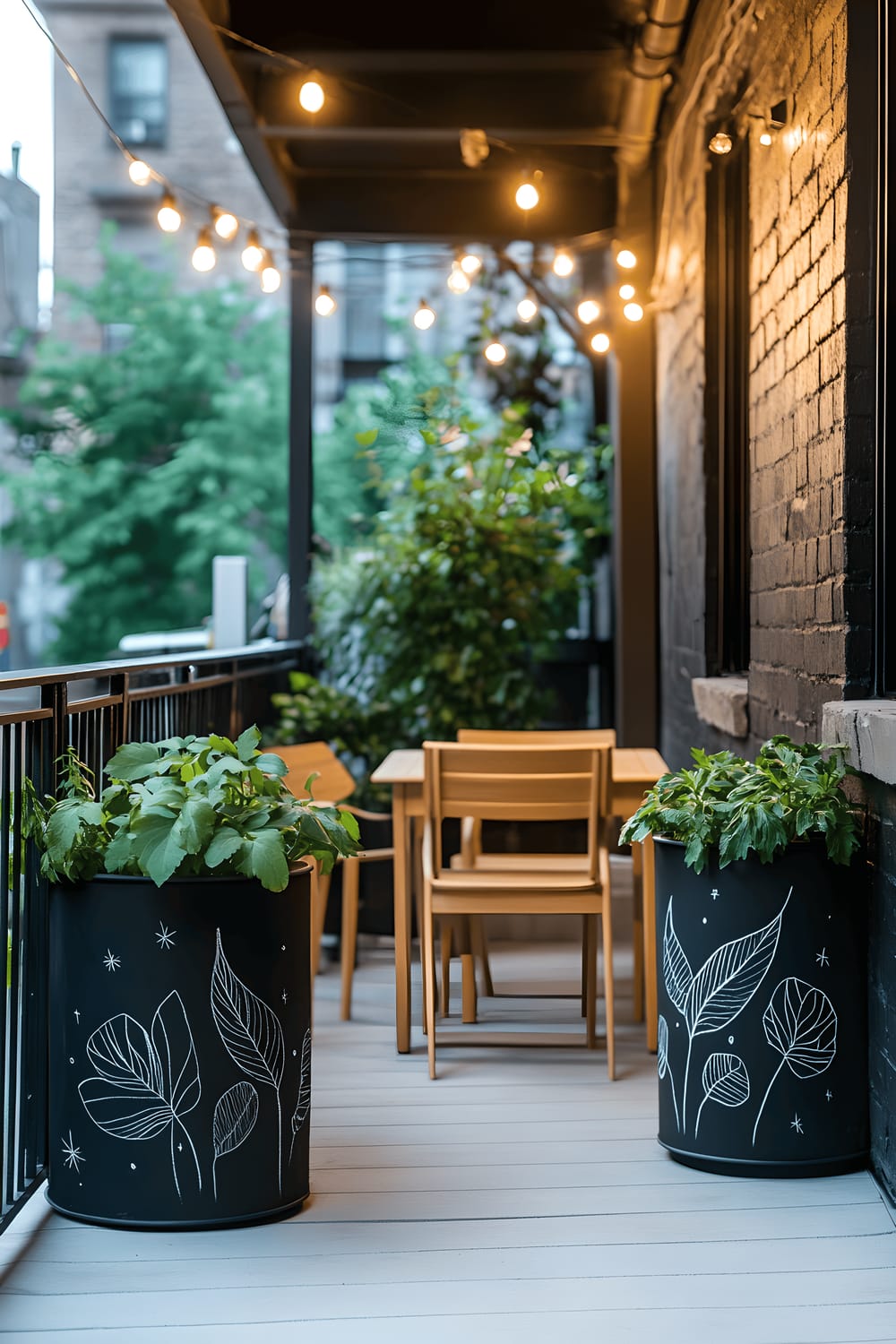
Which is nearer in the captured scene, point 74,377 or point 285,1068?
point 285,1068

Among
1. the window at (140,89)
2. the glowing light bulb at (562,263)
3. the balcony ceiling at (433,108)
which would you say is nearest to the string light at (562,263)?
the glowing light bulb at (562,263)

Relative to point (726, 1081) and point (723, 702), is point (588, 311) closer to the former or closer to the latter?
point (723, 702)

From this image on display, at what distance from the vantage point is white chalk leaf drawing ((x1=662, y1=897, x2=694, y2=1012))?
258cm

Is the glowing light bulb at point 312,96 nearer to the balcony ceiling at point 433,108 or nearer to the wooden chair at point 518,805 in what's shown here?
the balcony ceiling at point 433,108

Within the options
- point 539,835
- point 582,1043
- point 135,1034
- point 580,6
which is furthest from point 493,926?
point 580,6

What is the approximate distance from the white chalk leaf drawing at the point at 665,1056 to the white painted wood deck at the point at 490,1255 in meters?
0.14

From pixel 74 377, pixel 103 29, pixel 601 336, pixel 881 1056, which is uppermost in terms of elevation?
pixel 103 29

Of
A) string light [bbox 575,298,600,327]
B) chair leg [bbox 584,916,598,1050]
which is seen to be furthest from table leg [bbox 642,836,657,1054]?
string light [bbox 575,298,600,327]

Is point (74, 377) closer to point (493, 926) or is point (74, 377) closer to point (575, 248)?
point (575, 248)

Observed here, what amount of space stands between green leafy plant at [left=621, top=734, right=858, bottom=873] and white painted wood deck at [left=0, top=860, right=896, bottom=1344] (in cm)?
60

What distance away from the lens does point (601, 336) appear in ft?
18.2

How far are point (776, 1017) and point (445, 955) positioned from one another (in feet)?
4.36

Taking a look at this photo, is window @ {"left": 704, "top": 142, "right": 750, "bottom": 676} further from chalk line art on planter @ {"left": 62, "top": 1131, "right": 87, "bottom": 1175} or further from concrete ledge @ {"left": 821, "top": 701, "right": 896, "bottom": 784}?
chalk line art on planter @ {"left": 62, "top": 1131, "right": 87, "bottom": 1175}

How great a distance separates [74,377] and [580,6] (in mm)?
→ 19475
